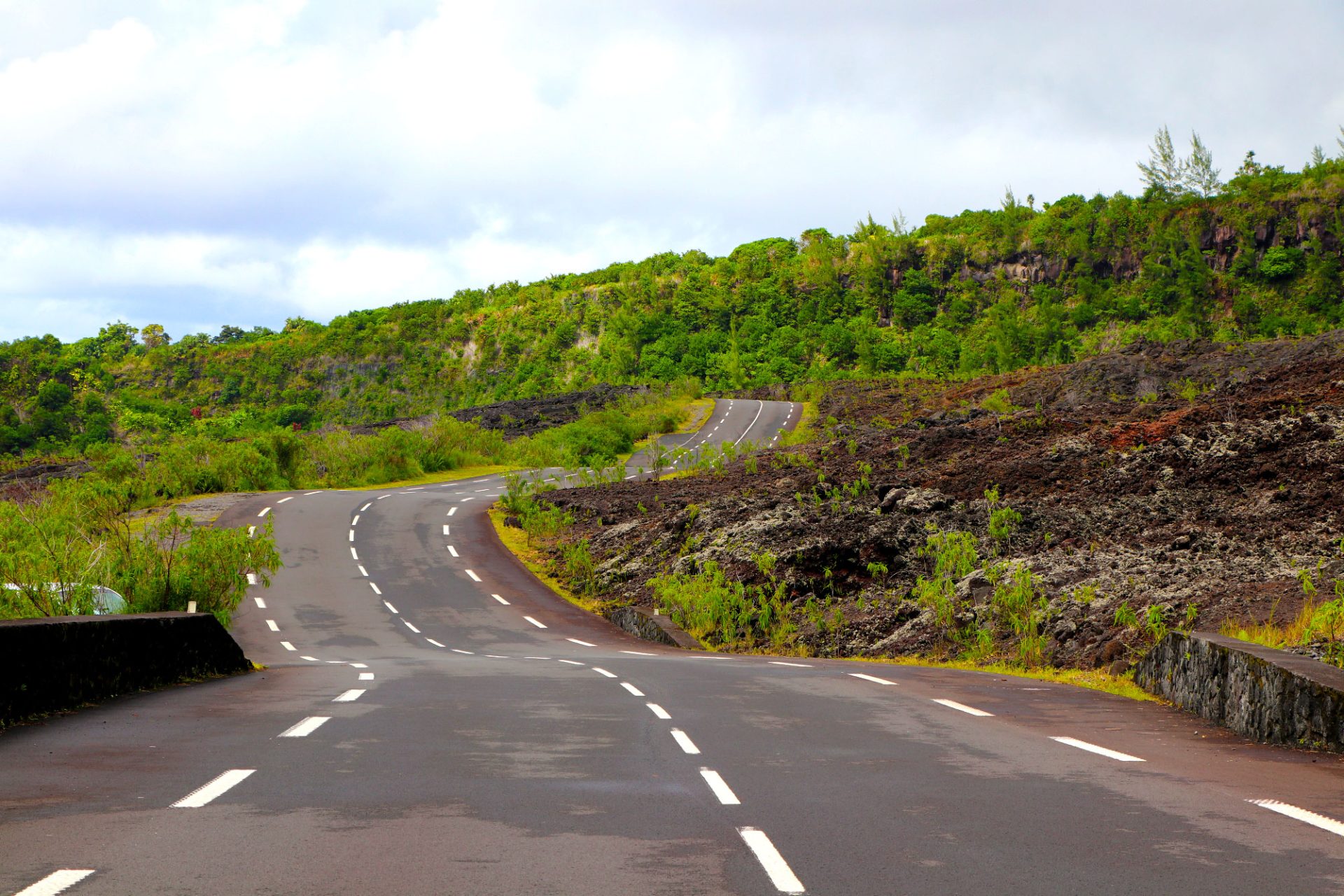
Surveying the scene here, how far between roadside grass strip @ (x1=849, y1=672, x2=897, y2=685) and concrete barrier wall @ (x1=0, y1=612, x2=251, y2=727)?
9.11 metres

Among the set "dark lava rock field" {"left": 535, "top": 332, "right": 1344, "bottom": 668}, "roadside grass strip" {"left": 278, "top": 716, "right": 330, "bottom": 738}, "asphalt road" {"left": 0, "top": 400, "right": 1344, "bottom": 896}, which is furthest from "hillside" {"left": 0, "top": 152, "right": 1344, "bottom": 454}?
"roadside grass strip" {"left": 278, "top": 716, "right": 330, "bottom": 738}

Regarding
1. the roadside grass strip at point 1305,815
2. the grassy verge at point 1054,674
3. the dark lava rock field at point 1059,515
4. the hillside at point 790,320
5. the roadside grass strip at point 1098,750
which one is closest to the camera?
the roadside grass strip at point 1305,815

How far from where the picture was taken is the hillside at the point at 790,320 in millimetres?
109250

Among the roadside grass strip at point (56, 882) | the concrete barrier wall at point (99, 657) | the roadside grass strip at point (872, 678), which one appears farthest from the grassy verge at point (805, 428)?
the roadside grass strip at point (56, 882)

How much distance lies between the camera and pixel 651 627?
29.0 metres

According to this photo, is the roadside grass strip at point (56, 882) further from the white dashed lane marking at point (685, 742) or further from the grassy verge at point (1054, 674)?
the grassy verge at point (1054, 674)

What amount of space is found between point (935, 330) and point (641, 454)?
6050 centimetres

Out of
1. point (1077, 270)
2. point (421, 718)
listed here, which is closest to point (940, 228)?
point (1077, 270)

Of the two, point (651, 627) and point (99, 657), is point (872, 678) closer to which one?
point (99, 657)

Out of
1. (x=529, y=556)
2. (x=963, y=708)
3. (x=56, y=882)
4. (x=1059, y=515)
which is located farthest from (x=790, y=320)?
(x=56, y=882)

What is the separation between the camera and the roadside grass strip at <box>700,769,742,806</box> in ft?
23.2

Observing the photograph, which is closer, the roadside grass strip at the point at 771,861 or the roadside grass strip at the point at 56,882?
the roadside grass strip at the point at 56,882

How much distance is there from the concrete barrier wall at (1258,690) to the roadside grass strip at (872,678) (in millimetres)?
3524

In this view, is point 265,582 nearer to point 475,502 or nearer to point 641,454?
point 475,502
